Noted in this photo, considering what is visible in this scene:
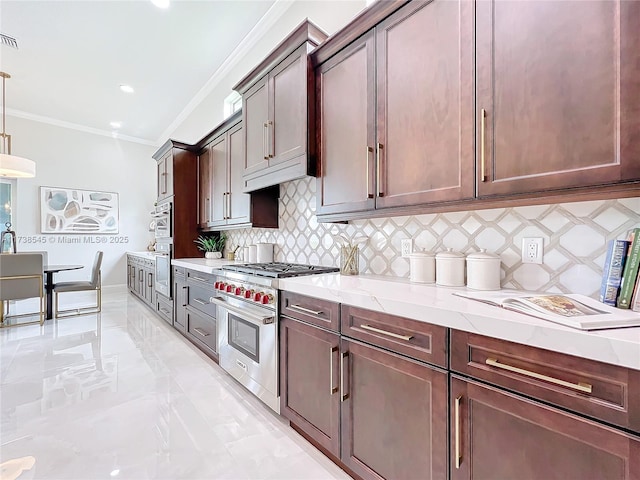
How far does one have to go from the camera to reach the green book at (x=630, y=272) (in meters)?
1.00

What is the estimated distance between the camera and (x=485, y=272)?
4.64ft

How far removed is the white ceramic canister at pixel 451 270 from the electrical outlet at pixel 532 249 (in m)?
0.27

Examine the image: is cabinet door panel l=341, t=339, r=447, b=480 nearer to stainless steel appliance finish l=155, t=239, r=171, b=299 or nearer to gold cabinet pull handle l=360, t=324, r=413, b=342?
gold cabinet pull handle l=360, t=324, r=413, b=342

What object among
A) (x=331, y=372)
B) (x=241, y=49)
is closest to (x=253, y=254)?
(x=331, y=372)

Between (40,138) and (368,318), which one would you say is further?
(40,138)

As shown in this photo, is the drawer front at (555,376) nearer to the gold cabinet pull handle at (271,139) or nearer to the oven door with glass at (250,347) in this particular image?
the oven door with glass at (250,347)

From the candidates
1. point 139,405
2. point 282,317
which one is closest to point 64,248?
point 139,405

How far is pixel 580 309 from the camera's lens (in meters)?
0.93

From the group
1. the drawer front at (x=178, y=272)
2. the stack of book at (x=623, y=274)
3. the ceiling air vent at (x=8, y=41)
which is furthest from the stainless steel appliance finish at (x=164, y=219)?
the stack of book at (x=623, y=274)

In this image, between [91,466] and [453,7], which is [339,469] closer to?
[91,466]

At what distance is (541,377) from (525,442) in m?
0.22

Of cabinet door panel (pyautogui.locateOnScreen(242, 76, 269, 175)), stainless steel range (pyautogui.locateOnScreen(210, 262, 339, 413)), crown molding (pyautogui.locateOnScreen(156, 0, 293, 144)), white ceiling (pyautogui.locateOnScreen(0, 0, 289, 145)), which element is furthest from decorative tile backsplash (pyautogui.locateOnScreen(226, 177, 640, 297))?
white ceiling (pyautogui.locateOnScreen(0, 0, 289, 145))

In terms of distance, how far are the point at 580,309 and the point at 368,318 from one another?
0.74 m

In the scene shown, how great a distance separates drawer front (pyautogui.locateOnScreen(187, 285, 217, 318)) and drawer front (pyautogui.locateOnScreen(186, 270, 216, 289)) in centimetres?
6
